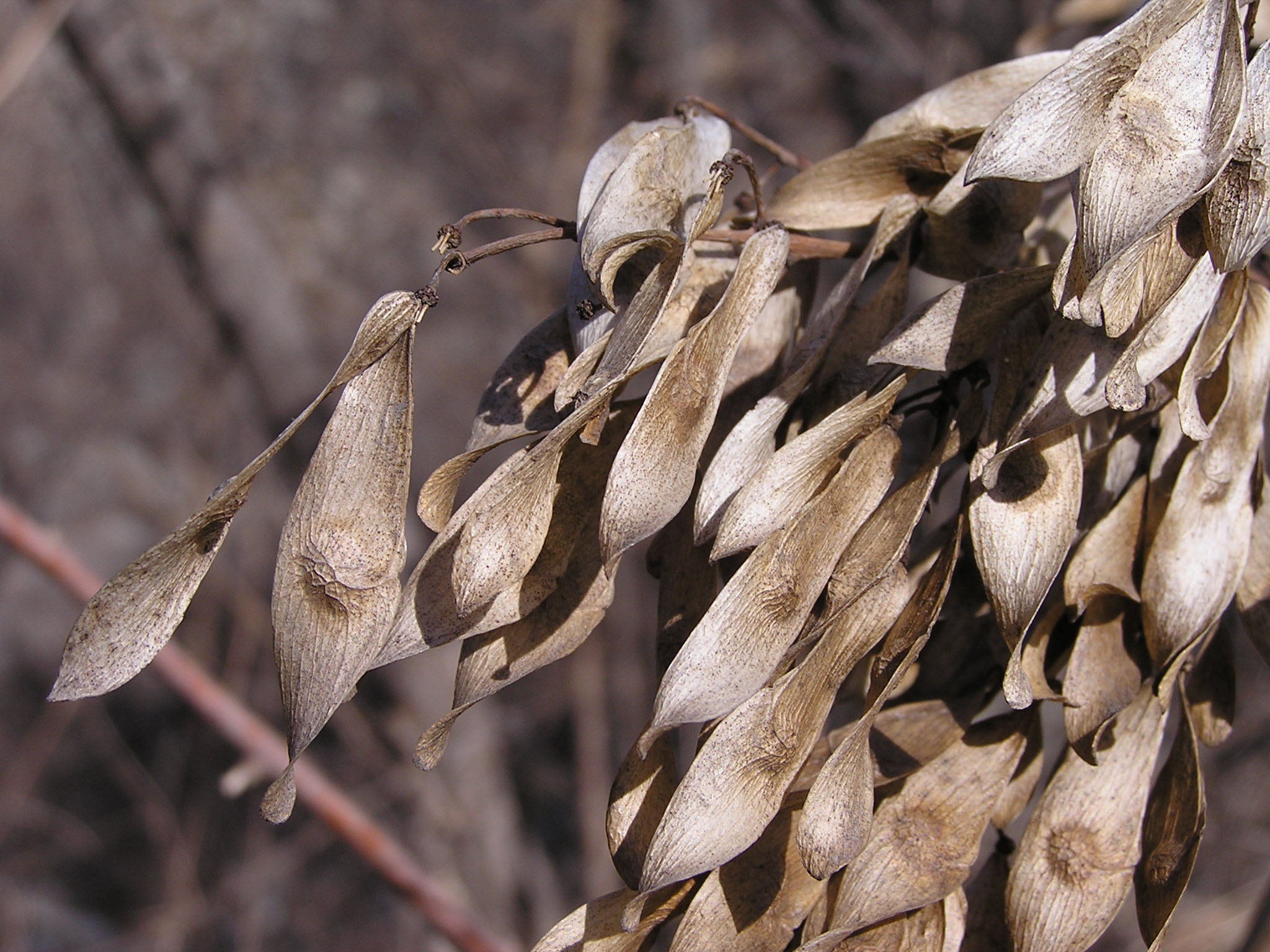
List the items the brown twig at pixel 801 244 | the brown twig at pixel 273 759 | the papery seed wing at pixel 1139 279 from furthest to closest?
the brown twig at pixel 273 759 → the brown twig at pixel 801 244 → the papery seed wing at pixel 1139 279

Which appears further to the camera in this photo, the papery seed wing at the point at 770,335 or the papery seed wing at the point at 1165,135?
the papery seed wing at the point at 770,335

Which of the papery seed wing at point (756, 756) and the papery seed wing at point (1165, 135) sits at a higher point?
the papery seed wing at point (1165, 135)

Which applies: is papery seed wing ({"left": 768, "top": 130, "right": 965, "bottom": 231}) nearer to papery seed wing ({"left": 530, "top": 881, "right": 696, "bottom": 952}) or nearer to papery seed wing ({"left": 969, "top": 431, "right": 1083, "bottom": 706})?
papery seed wing ({"left": 969, "top": 431, "right": 1083, "bottom": 706})

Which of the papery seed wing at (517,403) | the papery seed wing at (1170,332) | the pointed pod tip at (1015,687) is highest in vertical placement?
the papery seed wing at (517,403)

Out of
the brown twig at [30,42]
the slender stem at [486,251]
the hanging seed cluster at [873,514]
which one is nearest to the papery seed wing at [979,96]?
the hanging seed cluster at [873,514]

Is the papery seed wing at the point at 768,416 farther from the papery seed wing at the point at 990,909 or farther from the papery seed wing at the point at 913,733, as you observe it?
the papery seed wing at the point at 990,909

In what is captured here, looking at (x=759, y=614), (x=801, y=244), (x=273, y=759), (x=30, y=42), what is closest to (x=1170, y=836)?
(x=759, y=614)

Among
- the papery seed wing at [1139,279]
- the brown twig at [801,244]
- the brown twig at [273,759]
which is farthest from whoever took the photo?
the brown twig at [273,759]
